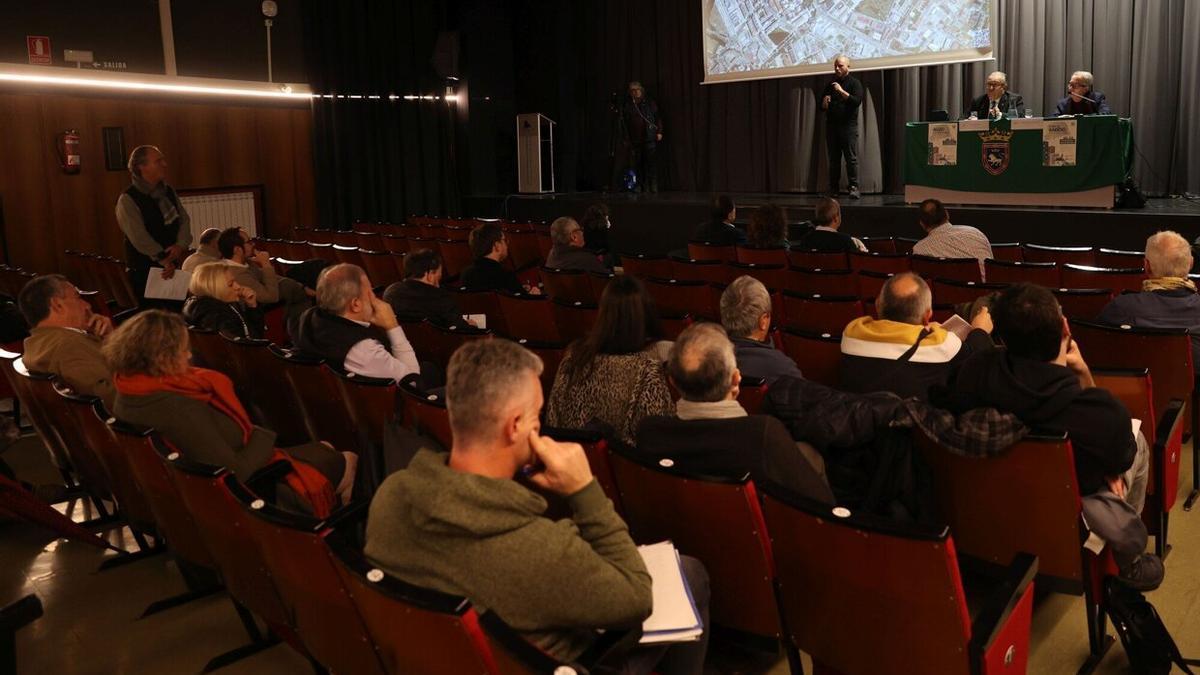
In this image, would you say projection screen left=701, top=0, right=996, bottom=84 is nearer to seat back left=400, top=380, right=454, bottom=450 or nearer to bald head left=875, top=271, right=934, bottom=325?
bald head left=875, top=271, right=934, bottom=325

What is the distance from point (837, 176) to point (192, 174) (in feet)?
24.1

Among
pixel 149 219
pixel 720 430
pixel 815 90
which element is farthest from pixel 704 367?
pixel 815 90

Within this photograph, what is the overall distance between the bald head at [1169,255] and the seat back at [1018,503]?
82.0 inches

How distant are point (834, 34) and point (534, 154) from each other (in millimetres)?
4465

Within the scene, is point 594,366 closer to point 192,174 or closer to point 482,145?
point 192,174

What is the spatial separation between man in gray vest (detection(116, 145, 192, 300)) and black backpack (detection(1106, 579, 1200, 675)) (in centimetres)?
593

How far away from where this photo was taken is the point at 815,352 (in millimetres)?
3723

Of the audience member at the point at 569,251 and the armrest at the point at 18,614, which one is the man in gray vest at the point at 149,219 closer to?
the audience member at the point at 569,251

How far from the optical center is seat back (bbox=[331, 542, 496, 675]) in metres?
1.59

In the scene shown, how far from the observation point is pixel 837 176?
10.9m

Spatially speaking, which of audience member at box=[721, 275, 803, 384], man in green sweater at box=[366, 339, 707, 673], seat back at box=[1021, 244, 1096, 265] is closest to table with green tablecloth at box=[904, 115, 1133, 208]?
seat back at box=[1021, 244, 1096, 265]

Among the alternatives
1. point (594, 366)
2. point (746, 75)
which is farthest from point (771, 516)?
point (746, 75)

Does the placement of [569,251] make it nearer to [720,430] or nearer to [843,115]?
[720,430]

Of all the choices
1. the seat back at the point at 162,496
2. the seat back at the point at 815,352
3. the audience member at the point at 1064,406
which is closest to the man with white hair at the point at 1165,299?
the seat back at the point at 815,352
